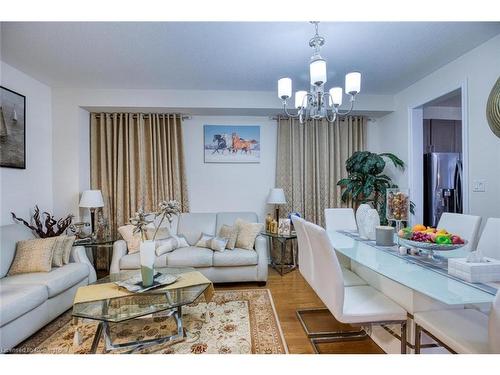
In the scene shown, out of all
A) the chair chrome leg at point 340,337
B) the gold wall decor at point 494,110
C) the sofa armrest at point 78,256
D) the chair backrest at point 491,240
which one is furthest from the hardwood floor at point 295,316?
the gold wall decor at point 494,110

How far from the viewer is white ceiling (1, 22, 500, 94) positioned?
2.19m

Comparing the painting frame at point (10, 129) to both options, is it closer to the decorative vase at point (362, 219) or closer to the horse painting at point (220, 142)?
the horse painting at point (220, 142)

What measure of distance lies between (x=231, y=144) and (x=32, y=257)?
2765 millimetres

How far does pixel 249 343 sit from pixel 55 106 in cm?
379

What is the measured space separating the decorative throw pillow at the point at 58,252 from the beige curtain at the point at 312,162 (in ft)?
9.30

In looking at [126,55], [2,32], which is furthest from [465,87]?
[2,32]

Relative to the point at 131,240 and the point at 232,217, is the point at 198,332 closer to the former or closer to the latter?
the point at 131,240

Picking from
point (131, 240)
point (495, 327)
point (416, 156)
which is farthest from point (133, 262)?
point (416, 156)

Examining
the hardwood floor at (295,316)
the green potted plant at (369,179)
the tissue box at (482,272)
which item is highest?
the green potted plant at (369,179)

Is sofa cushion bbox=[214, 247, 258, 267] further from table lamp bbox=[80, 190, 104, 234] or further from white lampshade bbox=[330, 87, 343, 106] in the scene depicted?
white lampshade bbox=[330, 87, 343, 106]

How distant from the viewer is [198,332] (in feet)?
7.13

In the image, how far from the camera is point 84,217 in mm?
3729

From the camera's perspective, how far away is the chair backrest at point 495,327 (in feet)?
3.47
